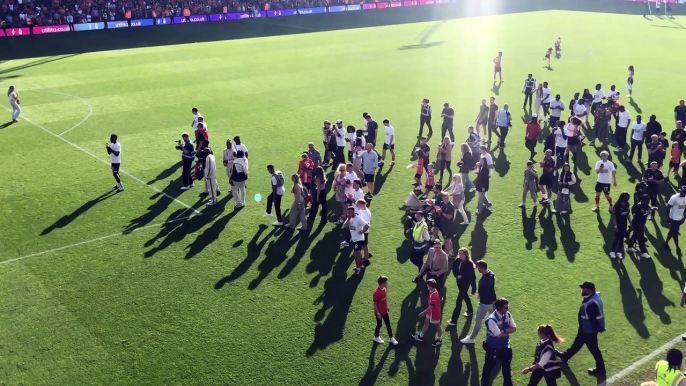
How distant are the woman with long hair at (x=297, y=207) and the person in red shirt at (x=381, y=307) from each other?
516 cm

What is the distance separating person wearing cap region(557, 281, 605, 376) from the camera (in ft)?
33.3

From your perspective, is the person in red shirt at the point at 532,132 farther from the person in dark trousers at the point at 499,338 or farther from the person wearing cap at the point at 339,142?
the person in dark trousers at the point at 499,338

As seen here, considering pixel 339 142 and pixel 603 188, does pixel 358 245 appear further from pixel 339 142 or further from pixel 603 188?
pixel 603 188

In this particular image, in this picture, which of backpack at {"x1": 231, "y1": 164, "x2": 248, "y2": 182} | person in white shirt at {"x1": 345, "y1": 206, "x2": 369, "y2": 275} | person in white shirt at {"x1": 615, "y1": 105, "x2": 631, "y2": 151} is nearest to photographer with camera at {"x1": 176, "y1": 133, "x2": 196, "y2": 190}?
backpack at {"x1": 231, "y1": 164, "x2": 248, "y2": 182}

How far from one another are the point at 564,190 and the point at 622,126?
22.8 ft

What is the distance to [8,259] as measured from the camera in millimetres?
15094

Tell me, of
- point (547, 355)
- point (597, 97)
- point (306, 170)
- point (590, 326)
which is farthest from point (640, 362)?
point (597, 97)

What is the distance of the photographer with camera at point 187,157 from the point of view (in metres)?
18.8

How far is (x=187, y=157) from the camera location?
1889cm

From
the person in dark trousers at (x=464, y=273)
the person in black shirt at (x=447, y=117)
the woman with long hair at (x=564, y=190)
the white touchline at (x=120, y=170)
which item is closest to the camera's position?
the person in dark trousers at (x=464, y=273)

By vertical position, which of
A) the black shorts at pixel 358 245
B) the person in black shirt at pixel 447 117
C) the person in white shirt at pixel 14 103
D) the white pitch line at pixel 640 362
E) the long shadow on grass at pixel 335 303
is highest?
the person in white shirt at pixel 14 103

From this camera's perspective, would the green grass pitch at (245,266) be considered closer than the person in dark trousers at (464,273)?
Yes

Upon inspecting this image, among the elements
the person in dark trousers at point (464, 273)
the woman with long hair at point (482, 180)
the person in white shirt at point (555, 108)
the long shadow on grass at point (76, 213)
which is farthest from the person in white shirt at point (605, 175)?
the long shadow on grass at point (76, 213)

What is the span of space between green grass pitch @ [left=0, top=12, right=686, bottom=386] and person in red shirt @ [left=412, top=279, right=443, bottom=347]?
25 cm
